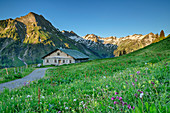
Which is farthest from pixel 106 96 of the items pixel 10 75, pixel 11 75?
pixel 11 75

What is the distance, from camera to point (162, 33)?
93.4 metres

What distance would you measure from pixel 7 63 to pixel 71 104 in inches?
8268

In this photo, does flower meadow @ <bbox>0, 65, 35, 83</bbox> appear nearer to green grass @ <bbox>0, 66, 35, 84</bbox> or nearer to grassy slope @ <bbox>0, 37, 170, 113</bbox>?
green grass @ <bbox>0, 66, 35, 84</bbox>

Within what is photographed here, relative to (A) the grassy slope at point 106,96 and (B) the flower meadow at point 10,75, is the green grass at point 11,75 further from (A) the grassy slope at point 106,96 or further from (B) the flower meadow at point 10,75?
(A) the grassy slope at point 106,96

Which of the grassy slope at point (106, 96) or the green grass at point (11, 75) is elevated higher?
the grassy slope at point (106, 96)

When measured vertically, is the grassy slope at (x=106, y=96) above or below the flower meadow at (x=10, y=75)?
above

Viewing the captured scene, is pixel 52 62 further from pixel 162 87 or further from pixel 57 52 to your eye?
pixel 162 87

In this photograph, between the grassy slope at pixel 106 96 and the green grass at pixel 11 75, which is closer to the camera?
the grassy slope at pixel 106 96

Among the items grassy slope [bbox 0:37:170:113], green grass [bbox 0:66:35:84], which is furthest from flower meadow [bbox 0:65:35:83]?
grassy slope [bbox 0:37:170:113]

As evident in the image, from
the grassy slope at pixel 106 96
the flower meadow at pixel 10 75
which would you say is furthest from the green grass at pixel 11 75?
the grassy slope at pixel 106 96

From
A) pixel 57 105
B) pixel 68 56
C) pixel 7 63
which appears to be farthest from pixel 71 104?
pixel 7 63

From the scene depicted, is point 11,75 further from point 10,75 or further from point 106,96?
point 106,96

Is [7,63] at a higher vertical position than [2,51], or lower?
lower

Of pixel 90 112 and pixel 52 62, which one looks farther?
pixel 52 62
